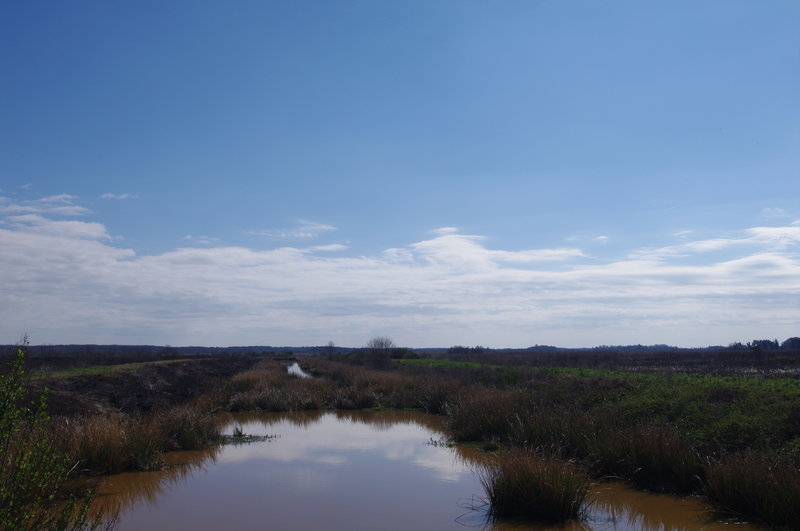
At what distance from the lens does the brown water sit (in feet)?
30.5

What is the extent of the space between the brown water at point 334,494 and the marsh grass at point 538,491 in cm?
27

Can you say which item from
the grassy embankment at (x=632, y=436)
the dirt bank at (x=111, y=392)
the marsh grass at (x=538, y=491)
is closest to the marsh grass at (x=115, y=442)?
the grassy embankment at (x=632, y=436)

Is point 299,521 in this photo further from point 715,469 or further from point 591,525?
point 715,469

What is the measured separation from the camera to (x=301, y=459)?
14.6 metres

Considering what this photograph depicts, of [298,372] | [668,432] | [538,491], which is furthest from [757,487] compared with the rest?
[298,372]

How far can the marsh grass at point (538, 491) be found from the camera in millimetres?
8820

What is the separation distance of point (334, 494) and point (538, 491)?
4192 mm

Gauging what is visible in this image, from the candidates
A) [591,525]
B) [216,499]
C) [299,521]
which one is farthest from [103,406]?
[591,525]

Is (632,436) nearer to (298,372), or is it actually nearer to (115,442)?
(115,442)

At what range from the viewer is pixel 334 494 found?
11195 millimetres

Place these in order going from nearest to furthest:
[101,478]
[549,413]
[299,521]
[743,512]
→ [743,512]
[299,521]
[101,478]
[549,413]

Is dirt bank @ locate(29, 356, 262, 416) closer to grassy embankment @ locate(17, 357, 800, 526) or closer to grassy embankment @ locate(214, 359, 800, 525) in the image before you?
grassy embankment @ locate(17, 357, 800, 526)

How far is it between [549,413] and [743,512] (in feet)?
18.9

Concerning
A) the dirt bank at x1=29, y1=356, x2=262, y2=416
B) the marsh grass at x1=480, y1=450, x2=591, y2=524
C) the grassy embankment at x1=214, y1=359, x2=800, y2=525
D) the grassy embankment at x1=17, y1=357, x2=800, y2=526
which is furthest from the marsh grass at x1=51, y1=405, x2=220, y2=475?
the grassy embankment at x1=214, y1=359, x2=800, y2=525
